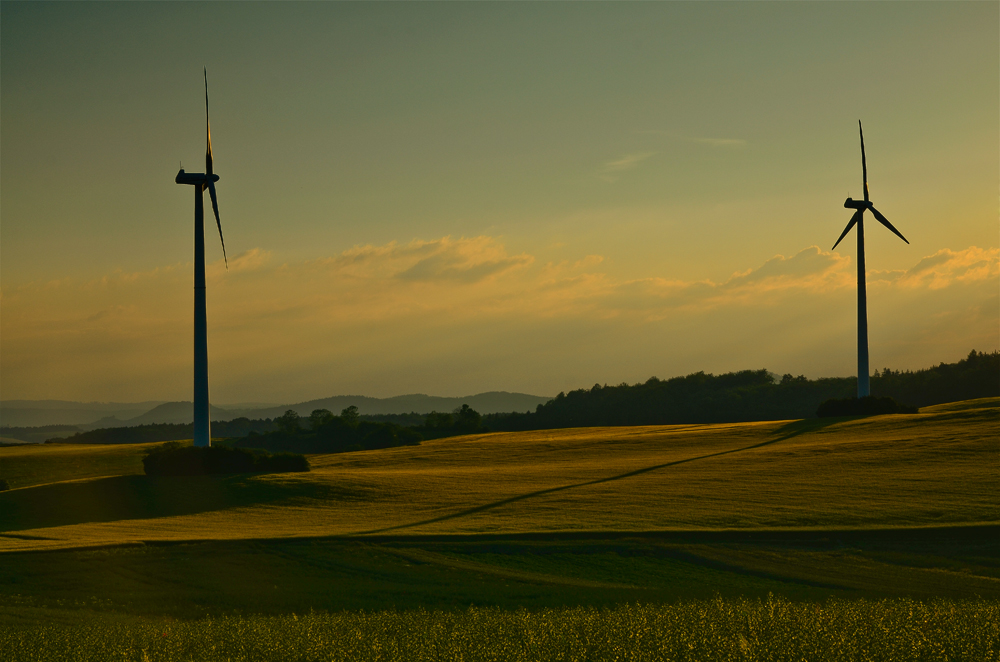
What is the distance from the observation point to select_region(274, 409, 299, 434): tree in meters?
89.8

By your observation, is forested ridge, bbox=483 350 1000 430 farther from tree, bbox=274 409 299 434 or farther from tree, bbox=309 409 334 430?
tree, bbox=274 409 299 434

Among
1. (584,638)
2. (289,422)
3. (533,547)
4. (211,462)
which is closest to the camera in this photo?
(584,638)

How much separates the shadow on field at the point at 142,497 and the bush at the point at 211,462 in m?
0.87

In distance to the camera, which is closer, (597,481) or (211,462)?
(597,481)

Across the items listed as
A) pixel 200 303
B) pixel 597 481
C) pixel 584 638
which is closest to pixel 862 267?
pixel 597 481

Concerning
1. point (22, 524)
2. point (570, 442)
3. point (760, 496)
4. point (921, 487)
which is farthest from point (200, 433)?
point (921, 487)

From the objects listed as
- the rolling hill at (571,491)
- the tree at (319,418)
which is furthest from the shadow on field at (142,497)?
the tree at (319,418)

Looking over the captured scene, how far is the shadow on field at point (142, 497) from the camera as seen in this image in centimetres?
3647

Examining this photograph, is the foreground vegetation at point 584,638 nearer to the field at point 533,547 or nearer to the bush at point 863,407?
the field at point 533,547

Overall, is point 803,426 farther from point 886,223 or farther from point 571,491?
point 571,491

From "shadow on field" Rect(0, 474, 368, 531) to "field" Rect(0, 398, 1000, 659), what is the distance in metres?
0.17

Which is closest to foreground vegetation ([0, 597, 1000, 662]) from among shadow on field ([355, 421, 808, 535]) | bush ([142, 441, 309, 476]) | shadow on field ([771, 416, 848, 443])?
shadow on field ([355, 421, 808, 535])

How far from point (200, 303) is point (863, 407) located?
5024cm

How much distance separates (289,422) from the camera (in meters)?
92.0
